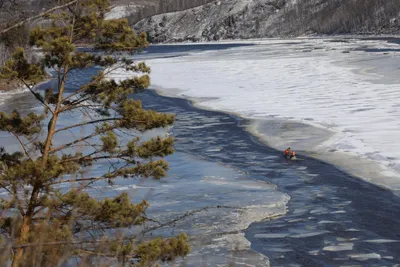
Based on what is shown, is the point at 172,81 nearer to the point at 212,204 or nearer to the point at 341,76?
the point at 341,76

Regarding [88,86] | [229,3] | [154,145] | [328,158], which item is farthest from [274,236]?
[229,3]

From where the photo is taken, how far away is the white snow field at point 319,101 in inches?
679

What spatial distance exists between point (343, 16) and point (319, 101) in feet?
379

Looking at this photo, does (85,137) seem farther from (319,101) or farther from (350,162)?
Result: (319,101)

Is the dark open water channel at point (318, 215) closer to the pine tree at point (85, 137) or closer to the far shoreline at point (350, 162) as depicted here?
the far shoreline at point (350, 162)

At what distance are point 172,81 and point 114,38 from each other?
34.1 metres

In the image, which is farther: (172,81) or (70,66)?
(172,81)

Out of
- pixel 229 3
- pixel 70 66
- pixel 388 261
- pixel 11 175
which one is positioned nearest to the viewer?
pixel 11 175

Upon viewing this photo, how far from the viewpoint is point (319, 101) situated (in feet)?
91.4

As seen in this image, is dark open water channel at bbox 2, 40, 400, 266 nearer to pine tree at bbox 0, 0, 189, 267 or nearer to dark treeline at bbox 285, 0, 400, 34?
pine tree at bbox 0, 0, 189, 267

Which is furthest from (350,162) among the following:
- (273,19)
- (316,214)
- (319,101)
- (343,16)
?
(273,19)

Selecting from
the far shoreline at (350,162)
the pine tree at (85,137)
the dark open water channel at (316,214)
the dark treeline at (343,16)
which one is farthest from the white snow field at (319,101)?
the dark treeline at (343,16)

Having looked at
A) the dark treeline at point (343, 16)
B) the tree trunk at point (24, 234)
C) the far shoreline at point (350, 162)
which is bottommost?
the far shoreline at point (350, 162)

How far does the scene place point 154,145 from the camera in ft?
27.0
